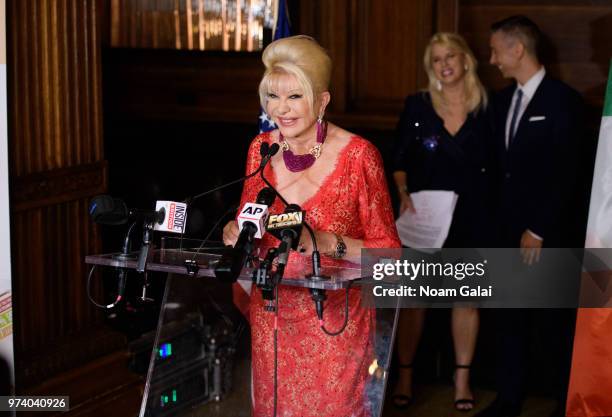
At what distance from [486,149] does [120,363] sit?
70.6 inches

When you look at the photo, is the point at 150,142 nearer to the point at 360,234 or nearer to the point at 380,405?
the point at 360,234

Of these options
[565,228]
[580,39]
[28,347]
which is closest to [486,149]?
[565,228]

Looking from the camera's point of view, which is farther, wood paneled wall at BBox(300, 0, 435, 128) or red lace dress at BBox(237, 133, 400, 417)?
wood paneled wall at BBox(300, 0, 435, 128)

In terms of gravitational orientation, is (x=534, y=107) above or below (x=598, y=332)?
above

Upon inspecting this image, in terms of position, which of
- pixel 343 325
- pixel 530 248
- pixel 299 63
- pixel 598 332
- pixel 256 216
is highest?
pixel 299 63

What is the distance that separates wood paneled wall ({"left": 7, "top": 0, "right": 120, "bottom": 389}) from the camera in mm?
3801

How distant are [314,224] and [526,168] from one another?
72.6 inches

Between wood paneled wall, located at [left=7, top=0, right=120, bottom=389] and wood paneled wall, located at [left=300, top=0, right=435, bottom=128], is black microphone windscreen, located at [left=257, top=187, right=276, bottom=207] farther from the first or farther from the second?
wood paneled wall, located at [left=300, top=0, right=435, bottom=128]

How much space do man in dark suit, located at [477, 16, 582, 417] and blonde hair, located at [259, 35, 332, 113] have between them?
181cm

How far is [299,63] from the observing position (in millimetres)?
2795

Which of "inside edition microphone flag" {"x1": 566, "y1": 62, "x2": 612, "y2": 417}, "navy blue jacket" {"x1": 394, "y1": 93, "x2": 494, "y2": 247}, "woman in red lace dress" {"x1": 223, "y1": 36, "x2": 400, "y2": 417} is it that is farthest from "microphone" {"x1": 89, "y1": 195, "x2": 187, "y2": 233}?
"navy blue jacket" {"x1": 394, "y1": 93, "x2": 494, "y2": 247}

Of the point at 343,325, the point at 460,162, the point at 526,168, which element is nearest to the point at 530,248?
the point at 526,168

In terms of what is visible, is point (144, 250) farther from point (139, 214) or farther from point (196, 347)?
point (196, 347)

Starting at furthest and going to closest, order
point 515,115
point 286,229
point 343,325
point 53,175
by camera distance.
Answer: point 515,115
point 53,175
point 343,325
point 286,229
